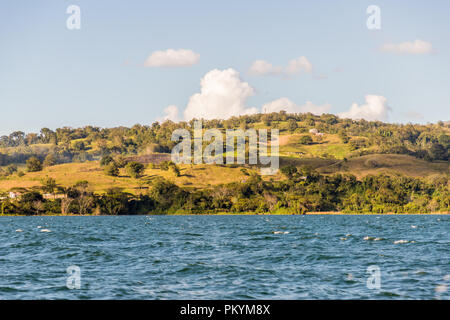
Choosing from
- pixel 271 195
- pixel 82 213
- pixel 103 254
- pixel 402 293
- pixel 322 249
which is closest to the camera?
pixel 402 293

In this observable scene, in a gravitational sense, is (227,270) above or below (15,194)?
above

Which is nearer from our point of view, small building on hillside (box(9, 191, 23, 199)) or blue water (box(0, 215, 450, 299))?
blue water (box(0, 215, 450, 299))

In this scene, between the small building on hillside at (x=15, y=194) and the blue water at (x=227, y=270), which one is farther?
the small building on hillside at (x=15, y=194)

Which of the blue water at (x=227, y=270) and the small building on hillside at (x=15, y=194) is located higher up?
the blue water at (x=227, y=270)

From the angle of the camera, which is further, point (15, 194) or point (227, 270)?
point (15, 194)

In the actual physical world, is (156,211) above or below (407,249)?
below

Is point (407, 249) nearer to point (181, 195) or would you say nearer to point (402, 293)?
point (402, 293)

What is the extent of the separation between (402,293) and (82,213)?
549 feet

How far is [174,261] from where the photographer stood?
130 ft

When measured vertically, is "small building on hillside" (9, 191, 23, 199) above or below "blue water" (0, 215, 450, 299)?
below
